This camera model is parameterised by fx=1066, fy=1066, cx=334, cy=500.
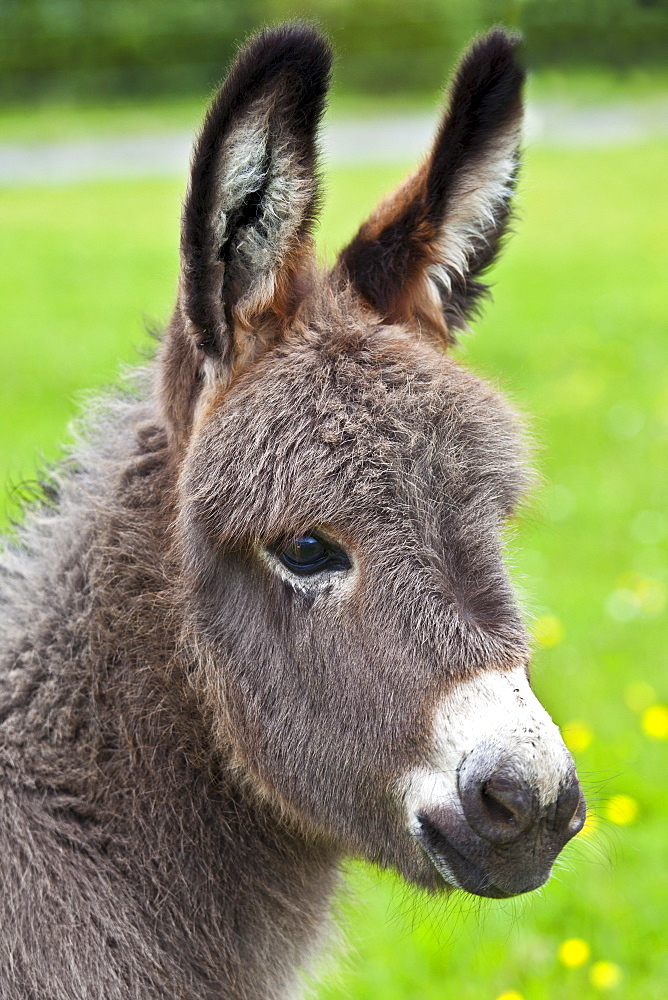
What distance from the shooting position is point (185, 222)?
274 cm

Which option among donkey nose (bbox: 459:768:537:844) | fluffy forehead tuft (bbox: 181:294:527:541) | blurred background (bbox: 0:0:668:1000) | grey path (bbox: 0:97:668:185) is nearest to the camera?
donkey nose (bbox: 459:768:537:844)

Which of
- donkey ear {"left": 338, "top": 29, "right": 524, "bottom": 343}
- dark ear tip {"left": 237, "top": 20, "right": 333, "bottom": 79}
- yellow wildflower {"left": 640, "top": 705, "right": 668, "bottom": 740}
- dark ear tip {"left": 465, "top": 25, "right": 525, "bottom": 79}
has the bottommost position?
yellow wildflower {"left": 640, "top": 705, "right": 668, "bottom": 740}

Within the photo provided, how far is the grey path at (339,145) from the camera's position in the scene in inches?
990

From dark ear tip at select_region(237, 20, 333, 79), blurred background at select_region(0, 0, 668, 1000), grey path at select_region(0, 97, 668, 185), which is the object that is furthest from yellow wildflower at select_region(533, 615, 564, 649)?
grey path at select_region(0, 97, 668, 185)

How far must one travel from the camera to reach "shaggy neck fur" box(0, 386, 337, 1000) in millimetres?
2822

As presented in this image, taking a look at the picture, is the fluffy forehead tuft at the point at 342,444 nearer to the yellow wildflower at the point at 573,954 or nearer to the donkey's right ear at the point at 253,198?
the donkey's right ear at the point at 253,198

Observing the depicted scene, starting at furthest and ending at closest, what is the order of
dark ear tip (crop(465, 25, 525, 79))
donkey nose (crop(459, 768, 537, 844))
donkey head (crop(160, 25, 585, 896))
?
dark ear tip (crop(465, 25, 525, 79))
donkey head (crop(160, 25, 585, 896))
donkey nose (crop(459, 768, 537, 844))

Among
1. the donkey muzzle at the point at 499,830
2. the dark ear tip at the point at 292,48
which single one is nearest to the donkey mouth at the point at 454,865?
the donkey muzzle at the point at 499,830

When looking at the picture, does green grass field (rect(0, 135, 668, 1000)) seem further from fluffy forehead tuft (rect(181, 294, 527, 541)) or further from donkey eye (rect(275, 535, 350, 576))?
donkey eye (rect(275, 535, 350, 576))

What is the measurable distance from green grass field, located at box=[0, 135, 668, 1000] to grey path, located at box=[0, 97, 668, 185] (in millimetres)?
1174

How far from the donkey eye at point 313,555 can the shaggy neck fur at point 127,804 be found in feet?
1.45

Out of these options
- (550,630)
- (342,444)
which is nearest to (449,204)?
(342,444)

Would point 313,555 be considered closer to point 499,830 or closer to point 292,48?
point 499,830

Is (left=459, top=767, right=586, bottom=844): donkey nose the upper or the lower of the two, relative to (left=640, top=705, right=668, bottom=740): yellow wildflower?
upper
